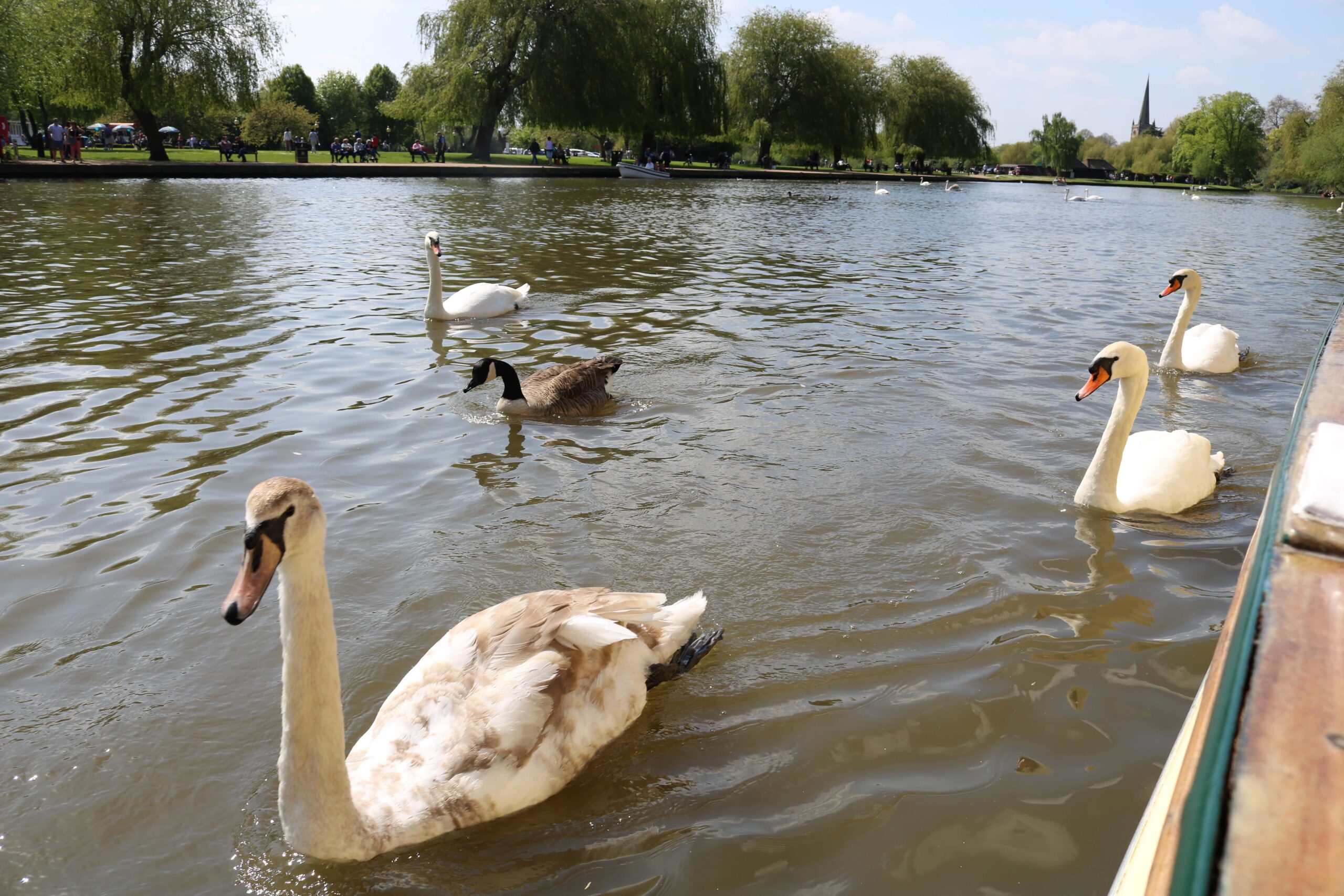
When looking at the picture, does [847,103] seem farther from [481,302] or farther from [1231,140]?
[1231,140]

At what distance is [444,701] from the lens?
3160mm

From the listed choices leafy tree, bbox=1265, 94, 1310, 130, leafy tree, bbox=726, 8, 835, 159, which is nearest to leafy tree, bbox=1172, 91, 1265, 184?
leafy tree, bbox=1265, 94, 1310, 130

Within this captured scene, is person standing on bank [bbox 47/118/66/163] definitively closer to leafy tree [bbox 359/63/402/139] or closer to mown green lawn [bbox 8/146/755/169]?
mown green lawn [bbox 8/146/755/169]

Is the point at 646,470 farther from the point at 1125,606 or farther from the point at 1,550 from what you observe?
the point at 1,550

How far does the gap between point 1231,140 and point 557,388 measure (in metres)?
114

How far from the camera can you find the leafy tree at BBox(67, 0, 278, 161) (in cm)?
3541

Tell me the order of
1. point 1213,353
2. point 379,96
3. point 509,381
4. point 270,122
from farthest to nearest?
point 379,96 < point 270,122 < point 1213,353 < point 509,381

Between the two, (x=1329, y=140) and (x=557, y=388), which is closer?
(x=557, y=388)

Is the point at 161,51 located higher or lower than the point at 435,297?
higher

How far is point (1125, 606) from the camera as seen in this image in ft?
14.8

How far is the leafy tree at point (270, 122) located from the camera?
2660 inches

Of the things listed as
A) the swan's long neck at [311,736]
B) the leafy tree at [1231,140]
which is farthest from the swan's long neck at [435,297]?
the leafy tree at [1231,140]

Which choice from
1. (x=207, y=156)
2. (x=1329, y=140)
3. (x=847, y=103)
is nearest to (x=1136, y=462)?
(x=207, y=156)

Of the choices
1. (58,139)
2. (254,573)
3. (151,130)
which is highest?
(151,130)
